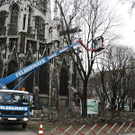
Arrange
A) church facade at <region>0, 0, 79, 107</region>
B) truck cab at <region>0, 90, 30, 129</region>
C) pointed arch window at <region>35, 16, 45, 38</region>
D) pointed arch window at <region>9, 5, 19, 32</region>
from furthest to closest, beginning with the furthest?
pointed arch window at <region>35, 16, 45, 38</region> → pointed arch window at <region>9, 5, 19, 32</region> → church facade at <region>0, 0, 79, 107</region> → truck cab at <region>0, 90, 30, 129</region>

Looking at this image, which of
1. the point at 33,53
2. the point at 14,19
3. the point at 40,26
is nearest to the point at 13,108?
the point at 33,53

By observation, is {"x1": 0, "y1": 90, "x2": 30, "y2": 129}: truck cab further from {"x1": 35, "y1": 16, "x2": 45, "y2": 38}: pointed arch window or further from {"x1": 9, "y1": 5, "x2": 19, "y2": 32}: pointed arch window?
{"x1": 35, "y1": 16, "x2": 45, "y2": 38}: pointed arch window

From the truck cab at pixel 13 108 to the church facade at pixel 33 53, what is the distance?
18.3 meters

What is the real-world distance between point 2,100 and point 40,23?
29362 millimetres

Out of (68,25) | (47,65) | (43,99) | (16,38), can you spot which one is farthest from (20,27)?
(68,25)

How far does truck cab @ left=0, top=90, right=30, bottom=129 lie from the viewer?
9906 millimetres

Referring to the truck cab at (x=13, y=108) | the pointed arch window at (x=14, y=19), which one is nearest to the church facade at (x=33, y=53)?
the pointed arch window at (x=14, y=19)

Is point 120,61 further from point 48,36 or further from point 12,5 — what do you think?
point 12,5

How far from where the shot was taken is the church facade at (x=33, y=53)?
97.6 ft

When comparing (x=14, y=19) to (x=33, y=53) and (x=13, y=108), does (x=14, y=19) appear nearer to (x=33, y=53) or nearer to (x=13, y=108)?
(x=33, y=53)

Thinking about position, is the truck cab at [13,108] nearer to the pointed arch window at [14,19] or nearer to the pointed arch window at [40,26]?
the pointed arch window at [14,19]

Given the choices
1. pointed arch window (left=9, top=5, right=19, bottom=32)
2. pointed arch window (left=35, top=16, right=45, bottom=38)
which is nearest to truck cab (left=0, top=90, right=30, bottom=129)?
pointed arch window (left=9, top=5, right=19, bottom=32)

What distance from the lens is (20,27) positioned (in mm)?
31328

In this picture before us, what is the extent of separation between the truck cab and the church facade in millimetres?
18265
